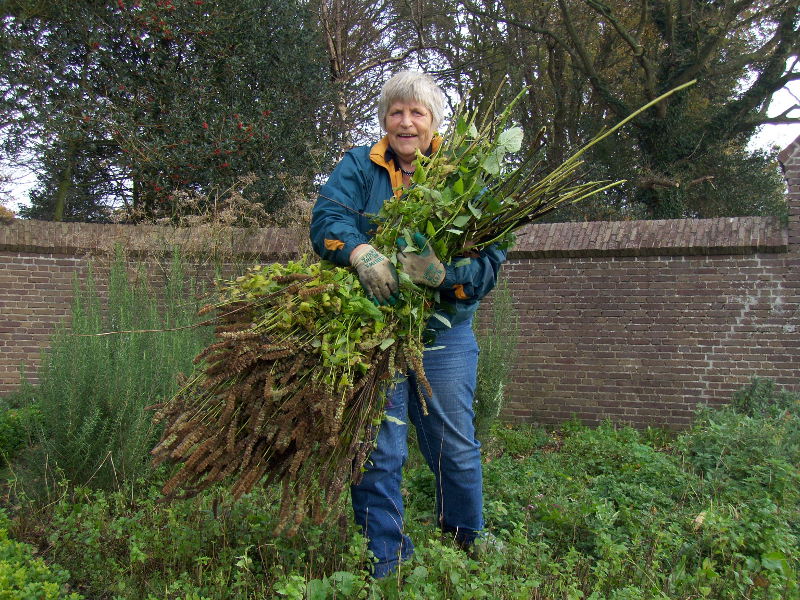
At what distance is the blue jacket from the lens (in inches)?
97.9

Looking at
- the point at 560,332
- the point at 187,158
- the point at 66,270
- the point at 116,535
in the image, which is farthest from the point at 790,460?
the point at 187,158

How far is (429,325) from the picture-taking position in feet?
8.52

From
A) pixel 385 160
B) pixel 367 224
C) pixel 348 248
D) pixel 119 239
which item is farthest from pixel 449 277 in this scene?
pixel 119 239

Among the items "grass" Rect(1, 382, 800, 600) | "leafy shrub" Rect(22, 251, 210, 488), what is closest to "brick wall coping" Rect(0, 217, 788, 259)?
"leafy shrub" Rect(22, 251, 210, 488)

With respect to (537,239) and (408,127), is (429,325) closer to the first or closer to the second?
(408,127)

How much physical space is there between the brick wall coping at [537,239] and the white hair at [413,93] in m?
3.63

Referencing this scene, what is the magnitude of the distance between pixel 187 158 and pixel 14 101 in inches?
95.4

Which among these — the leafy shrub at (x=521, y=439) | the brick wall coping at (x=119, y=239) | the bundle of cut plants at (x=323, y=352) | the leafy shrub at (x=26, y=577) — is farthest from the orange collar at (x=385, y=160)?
the leafy shrub at (x=521, y=439)

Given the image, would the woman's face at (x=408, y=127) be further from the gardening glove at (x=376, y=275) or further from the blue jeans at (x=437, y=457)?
the blue jeans at (x=437, y=457)

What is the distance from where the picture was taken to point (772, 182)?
15180 millimetres

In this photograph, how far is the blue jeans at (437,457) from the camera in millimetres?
2561

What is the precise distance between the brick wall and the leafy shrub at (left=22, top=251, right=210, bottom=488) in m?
1.75

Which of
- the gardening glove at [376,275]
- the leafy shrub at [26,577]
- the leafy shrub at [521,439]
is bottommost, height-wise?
the leafy shrub at [521,439]

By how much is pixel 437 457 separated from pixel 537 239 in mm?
4631
